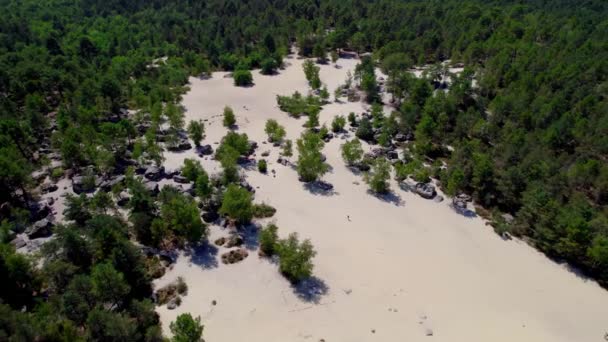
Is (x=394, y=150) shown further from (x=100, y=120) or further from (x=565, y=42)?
(x=565, y=42)

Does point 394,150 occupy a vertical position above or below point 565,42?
below

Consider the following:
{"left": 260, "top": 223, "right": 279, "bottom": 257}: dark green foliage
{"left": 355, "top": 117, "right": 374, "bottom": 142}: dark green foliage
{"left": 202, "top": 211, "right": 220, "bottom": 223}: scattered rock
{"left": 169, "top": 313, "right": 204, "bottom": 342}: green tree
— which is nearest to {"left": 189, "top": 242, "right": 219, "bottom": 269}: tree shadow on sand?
{"left": 202, "top": 211, "right": 220, "bottom": 223}: scattered rock

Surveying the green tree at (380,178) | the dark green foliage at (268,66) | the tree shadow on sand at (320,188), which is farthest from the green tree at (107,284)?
the dark green foliage at (268,66)

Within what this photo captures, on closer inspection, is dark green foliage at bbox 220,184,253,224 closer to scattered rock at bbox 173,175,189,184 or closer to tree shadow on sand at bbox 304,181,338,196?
scattered rock at bbox 173,175,189,184

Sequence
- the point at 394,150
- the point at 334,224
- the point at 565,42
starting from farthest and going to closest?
the point at 565,42
the point at 394,150
the point at 334,224

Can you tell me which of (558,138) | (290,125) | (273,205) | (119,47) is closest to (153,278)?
(273,205)

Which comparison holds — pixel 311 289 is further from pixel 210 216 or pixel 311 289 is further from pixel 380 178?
pixel 380 178

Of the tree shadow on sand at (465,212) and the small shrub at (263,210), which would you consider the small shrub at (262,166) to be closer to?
the small shrub at (263,210)
